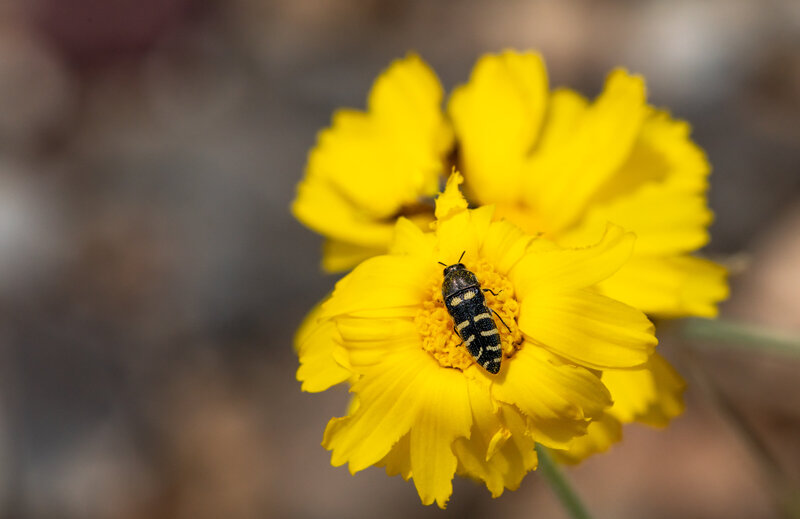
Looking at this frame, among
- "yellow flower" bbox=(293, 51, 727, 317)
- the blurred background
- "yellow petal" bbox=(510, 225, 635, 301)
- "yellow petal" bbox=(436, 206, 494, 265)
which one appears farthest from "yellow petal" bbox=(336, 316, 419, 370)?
the blurred background

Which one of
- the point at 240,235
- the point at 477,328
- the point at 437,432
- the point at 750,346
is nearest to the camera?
the point at 477,328

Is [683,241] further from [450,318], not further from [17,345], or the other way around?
[17,345]

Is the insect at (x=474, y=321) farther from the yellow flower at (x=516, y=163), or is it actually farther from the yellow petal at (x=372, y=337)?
the yellow flower at (x=516, y=163)

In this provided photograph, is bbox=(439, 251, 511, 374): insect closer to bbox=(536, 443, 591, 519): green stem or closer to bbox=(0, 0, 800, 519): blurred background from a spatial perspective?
bbox=(536, 443, 591, 519): green stem

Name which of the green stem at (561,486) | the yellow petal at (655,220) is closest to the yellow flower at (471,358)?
the green stem at (561,486)

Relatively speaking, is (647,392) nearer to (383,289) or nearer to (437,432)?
(437,432)

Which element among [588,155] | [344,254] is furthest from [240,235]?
[588,155]

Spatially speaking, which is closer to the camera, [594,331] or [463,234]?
[594,331]
